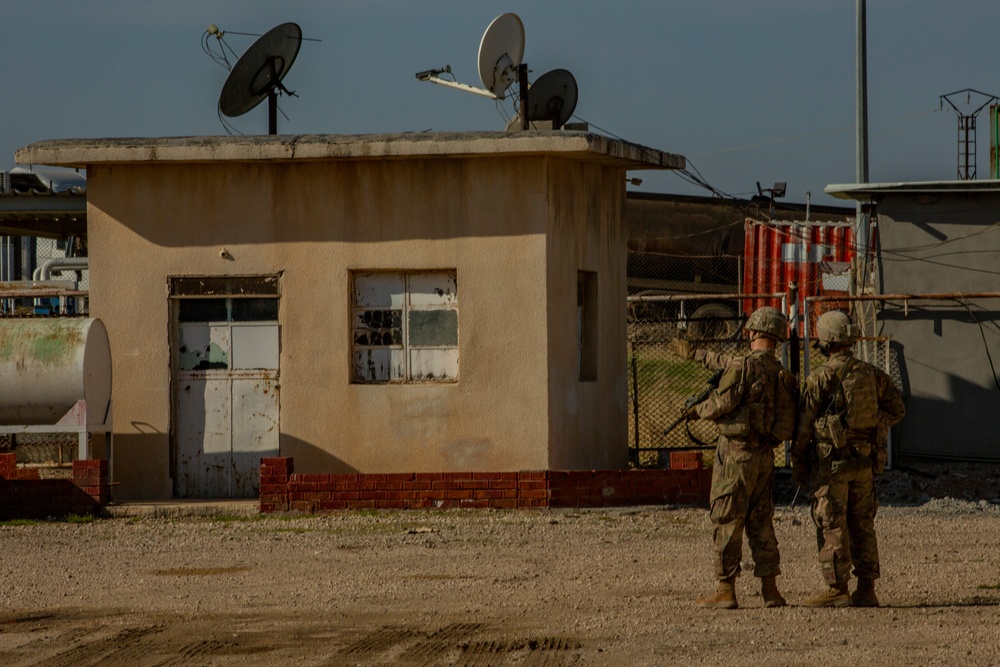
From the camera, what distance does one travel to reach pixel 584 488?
1280cm

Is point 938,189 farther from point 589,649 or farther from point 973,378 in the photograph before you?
point 589,649

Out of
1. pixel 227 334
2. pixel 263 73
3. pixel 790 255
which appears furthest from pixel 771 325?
pixel 790 255

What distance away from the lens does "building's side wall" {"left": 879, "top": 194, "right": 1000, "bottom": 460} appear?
14945 mm

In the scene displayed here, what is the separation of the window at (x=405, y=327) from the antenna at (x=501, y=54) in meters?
2.12

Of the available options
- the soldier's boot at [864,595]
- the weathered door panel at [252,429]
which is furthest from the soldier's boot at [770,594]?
the weathered door panel at [252,429]

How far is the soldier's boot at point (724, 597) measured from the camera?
312 inches

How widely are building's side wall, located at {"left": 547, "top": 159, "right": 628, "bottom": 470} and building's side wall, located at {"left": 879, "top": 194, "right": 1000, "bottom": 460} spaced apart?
3.09 meters

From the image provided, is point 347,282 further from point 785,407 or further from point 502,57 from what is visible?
point 785,407

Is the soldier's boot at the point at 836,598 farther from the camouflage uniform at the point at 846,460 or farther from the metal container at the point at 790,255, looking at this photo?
the metal container at the point at 790,255

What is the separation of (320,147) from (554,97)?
335 centimetres

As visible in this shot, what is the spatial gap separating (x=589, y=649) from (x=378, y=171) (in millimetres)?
7561

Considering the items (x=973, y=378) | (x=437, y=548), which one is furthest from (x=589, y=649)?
(x=973, y=378)

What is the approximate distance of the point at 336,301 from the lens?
13.5m

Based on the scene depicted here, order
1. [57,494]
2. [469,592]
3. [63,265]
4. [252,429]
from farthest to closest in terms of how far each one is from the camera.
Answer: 1. [63,265]
2. [252,429]
3. [57,494]
4. [469,592]
